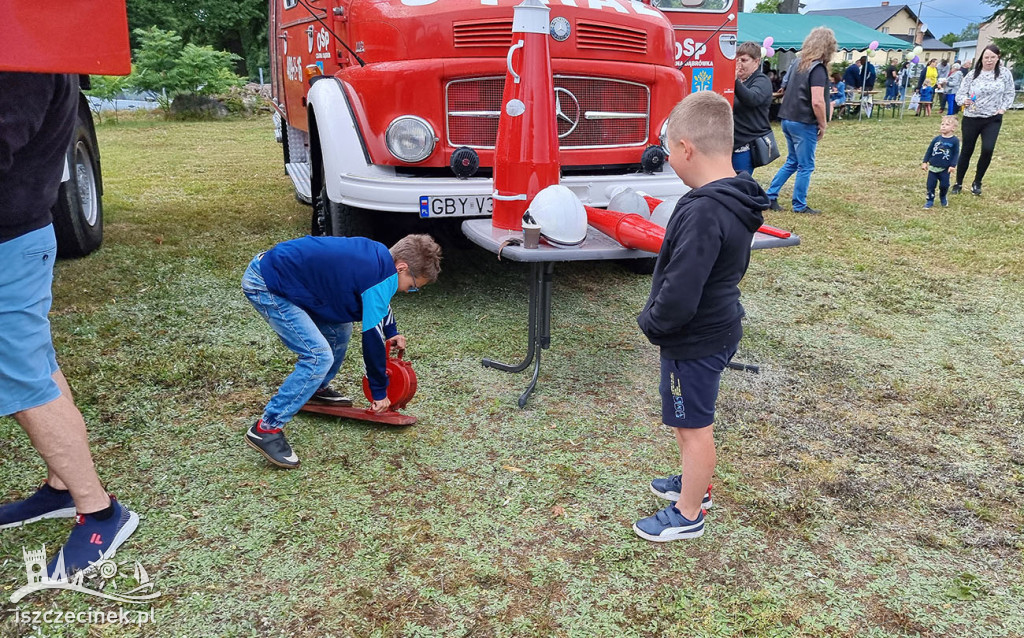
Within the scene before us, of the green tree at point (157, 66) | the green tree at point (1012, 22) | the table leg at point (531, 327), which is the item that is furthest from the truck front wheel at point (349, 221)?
the green tree at point (1012, 22)

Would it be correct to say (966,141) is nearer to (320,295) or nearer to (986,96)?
(986,96)

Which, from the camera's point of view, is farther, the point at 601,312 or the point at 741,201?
the point at 601,312

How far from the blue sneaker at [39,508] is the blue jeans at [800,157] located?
6.79m

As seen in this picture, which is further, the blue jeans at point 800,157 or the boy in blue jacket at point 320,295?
the blue jeans at point 800,157

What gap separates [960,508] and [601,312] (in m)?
2.47

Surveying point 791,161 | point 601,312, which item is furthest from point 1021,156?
point 601,312

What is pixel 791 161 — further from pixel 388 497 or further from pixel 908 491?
pixel 388 497

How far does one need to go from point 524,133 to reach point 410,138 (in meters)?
0.83

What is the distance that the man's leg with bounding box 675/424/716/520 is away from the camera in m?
2.45

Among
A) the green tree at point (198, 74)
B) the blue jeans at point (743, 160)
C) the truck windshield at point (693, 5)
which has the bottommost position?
the blue jeans at point (743, 160)

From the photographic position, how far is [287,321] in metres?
2.86

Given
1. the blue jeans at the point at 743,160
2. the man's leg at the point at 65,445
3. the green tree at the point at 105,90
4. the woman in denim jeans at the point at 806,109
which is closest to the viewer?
the man's leg at the point at 65,445

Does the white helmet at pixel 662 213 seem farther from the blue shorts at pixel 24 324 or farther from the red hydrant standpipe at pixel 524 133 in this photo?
the blue shorts at pixel 24 324

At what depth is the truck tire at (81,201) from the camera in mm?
5324
